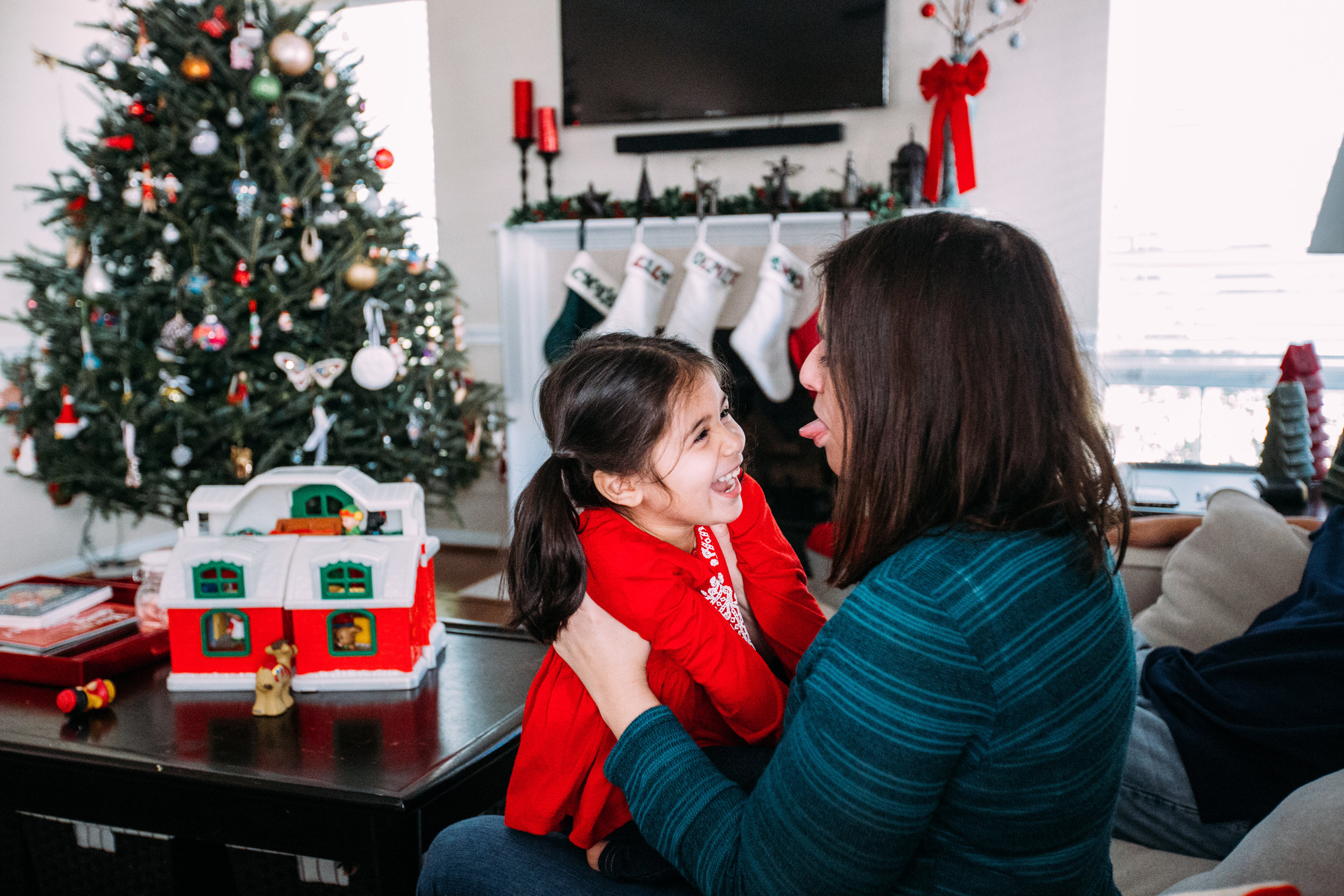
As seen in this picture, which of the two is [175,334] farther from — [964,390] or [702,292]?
[964,390]

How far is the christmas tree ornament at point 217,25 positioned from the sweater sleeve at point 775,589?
7.94ft

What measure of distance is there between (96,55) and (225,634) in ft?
7.23

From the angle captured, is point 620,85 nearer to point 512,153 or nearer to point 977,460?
point 512,153

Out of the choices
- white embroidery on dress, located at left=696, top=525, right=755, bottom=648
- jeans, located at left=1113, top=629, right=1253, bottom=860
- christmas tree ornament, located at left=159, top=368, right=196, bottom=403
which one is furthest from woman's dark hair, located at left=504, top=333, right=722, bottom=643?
christmas tree ornament, located at left=159, top=368, right=196, bottom=403

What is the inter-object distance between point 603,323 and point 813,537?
1.17m

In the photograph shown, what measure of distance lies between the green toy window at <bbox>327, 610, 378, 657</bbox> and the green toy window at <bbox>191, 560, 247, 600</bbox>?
142mm

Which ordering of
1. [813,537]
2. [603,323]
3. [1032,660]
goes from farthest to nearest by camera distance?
[603,323] → [813,537] → [1032,660]

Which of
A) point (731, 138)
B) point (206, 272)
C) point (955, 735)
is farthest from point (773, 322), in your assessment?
point (955, 735)

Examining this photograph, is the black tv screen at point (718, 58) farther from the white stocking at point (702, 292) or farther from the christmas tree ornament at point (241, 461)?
the christmas tree ornament at point (241, 461)

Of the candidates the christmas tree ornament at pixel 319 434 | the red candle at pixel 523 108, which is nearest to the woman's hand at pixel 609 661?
the christmas tree ornament at pixel 319 434

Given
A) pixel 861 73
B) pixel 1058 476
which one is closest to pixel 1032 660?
pixel 1058 476

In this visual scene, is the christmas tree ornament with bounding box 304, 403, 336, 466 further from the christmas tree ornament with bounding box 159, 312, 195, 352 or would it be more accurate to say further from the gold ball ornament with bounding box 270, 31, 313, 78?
the gold ball ornament with bounding box 270, 31, 313, 78

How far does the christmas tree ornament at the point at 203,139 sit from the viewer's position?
267cm

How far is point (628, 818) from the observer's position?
1045 mm
